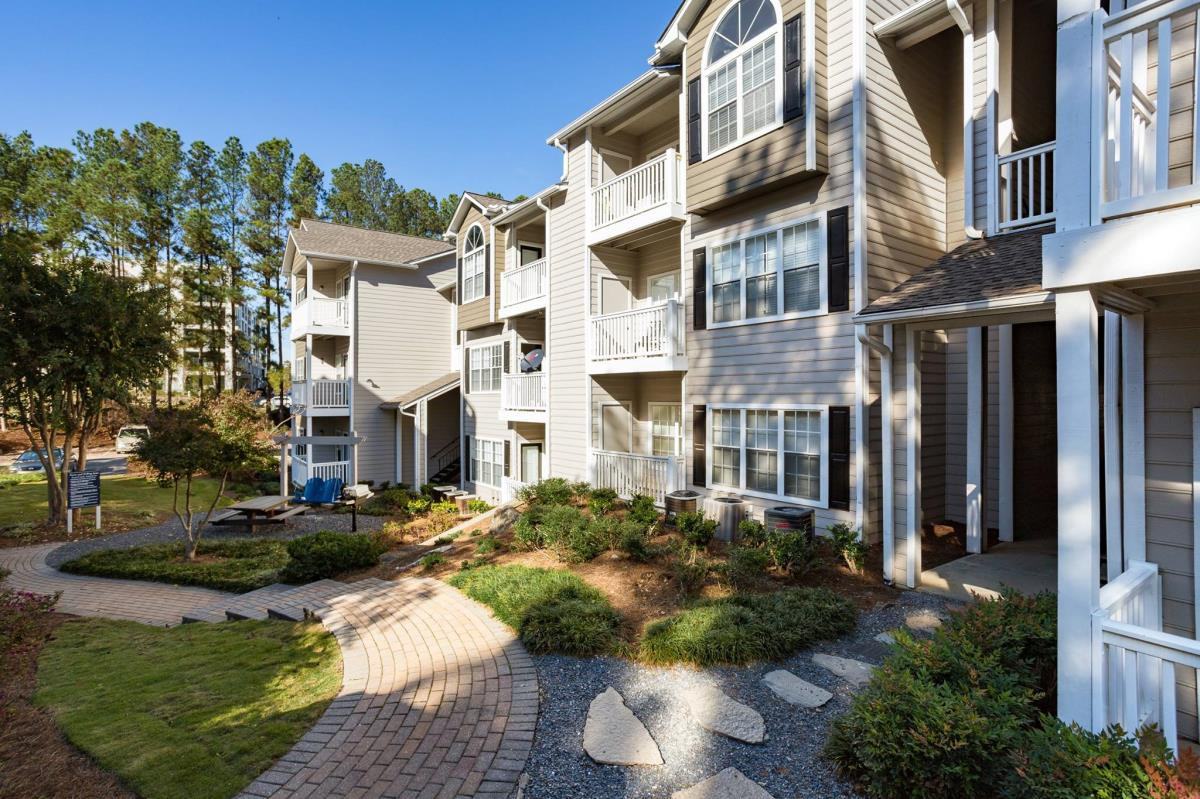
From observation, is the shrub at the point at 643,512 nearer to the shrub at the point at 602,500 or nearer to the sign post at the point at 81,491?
the shrub at the point at 602,500

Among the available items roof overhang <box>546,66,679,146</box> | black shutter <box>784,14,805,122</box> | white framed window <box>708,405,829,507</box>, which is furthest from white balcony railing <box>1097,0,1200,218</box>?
roof overhang <box>546,66,679,146</box>

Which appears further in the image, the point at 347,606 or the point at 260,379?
the point at 260,379

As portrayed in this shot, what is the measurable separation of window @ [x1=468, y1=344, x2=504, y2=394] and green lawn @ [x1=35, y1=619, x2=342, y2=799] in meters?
12.4

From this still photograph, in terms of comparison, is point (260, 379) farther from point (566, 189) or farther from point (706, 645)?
point (706, 645)

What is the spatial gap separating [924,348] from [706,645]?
692cm

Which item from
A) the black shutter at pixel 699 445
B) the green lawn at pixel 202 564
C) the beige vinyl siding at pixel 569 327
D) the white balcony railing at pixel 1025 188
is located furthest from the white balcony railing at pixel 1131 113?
the green lawn at pixel 202 564

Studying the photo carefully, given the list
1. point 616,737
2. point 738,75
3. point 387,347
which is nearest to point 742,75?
point 738,75

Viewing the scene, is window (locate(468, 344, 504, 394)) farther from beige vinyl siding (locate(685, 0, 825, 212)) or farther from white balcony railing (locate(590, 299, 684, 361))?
beige vinyl siding (locate(685, 0, 825, 212))

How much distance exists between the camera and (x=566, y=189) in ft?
50.7

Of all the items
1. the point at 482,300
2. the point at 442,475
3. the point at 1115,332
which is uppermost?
the point at 482,300

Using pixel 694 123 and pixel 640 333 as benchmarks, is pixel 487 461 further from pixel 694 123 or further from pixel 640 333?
pixel 694 123

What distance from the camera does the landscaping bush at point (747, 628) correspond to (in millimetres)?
5734

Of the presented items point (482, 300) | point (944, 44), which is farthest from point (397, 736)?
point (482, 300)

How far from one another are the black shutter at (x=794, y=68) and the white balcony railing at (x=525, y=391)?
30.0 feet
